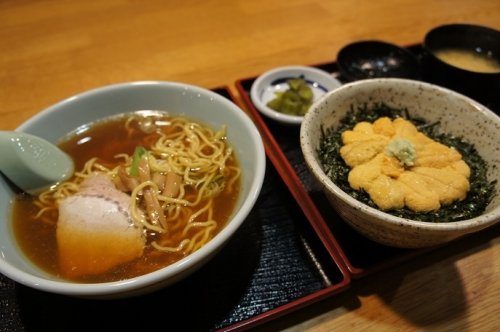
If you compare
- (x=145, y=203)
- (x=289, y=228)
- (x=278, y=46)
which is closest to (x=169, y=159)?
(x=145, y=203)

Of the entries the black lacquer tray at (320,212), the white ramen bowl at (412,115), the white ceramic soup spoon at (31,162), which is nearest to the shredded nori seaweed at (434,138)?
the white ramen bowl at (412,115)

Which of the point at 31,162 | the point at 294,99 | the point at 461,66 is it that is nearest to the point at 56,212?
the point at 31,162

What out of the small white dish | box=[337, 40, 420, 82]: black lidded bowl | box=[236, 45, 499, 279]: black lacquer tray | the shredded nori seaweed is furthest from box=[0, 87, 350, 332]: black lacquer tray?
box=[337, 40, 420, 82]: black lidded bowl

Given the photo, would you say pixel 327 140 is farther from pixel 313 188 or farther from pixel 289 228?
pixel 289 228

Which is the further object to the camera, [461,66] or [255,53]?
[255,53]

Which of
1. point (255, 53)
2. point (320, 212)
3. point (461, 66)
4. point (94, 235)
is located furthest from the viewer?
point (255, 53)

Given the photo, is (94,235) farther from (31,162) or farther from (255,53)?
(255,53)
